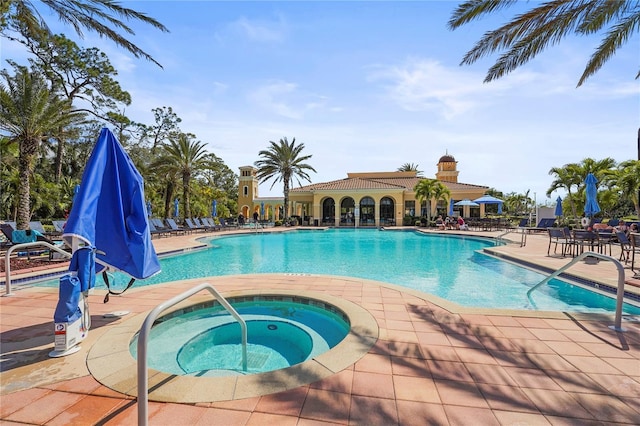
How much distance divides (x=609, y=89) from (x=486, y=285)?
608 cm

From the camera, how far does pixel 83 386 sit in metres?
2.74

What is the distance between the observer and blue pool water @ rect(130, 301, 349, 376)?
395 cm

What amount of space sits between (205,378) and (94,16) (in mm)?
9307

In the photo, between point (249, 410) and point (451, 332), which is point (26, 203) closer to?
point (249, 410)

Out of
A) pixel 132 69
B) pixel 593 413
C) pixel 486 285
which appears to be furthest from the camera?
pixel 132 69

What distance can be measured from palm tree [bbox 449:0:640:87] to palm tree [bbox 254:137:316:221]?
22813 millimetres

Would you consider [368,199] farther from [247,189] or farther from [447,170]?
[247,189]

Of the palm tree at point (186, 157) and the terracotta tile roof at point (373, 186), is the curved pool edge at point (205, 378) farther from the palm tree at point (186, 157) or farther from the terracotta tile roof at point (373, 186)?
the terracotta tile roof at point (373, 186)

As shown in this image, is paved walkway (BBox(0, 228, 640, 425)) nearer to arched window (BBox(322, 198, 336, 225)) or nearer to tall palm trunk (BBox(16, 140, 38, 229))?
tall palm trunk (BBox(16, 140, 38, 229))

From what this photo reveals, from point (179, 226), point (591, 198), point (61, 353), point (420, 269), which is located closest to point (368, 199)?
point (179, 226)

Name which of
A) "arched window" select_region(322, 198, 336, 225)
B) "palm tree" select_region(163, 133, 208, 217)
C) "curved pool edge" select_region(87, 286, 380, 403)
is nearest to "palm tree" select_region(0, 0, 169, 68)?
"curved pool edge" select_region(87, 286, 380, 403)

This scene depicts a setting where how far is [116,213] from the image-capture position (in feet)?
11.8

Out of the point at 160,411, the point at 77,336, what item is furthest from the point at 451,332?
the point at 77,336

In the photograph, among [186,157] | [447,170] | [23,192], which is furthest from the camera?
[447,170]
